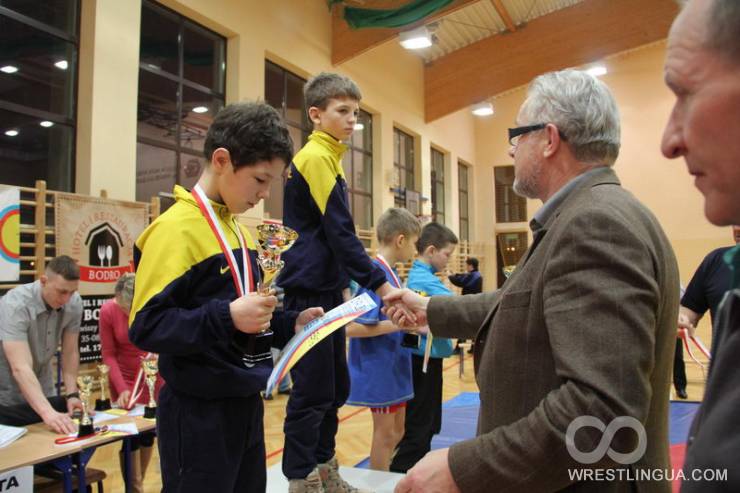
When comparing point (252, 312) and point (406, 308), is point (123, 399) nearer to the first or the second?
point (406, 308)

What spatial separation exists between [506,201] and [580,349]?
54.9 feet

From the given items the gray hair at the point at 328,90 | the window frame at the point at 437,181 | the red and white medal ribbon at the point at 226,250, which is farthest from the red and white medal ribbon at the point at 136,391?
the window frame at the point at 437,181

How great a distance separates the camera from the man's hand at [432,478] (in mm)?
1038

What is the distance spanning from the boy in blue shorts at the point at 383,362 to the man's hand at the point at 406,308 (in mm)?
836

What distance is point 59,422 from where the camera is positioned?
2768 millimetres

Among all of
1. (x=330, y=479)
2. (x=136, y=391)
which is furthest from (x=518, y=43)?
(x=330, y=479)

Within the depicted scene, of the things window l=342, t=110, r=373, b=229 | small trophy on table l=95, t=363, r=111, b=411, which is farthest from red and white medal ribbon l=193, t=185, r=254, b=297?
window l=342, t=110, r=373, b=229

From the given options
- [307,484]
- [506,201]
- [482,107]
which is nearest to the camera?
[307,484]

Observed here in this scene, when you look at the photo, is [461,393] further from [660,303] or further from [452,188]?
[452,188]

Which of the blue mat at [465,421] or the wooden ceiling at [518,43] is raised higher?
the wooden ceiling at [518,43]

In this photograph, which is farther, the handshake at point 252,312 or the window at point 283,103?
the window at point 283,103

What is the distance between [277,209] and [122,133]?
321 centimetres

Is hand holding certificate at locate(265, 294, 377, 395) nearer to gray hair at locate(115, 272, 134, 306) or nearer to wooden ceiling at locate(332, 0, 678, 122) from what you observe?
gray hair at locate(115, 272, 134, 306)

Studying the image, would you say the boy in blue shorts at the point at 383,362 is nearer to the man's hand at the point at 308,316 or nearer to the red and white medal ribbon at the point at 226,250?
the man's hand at the point at 308,316
